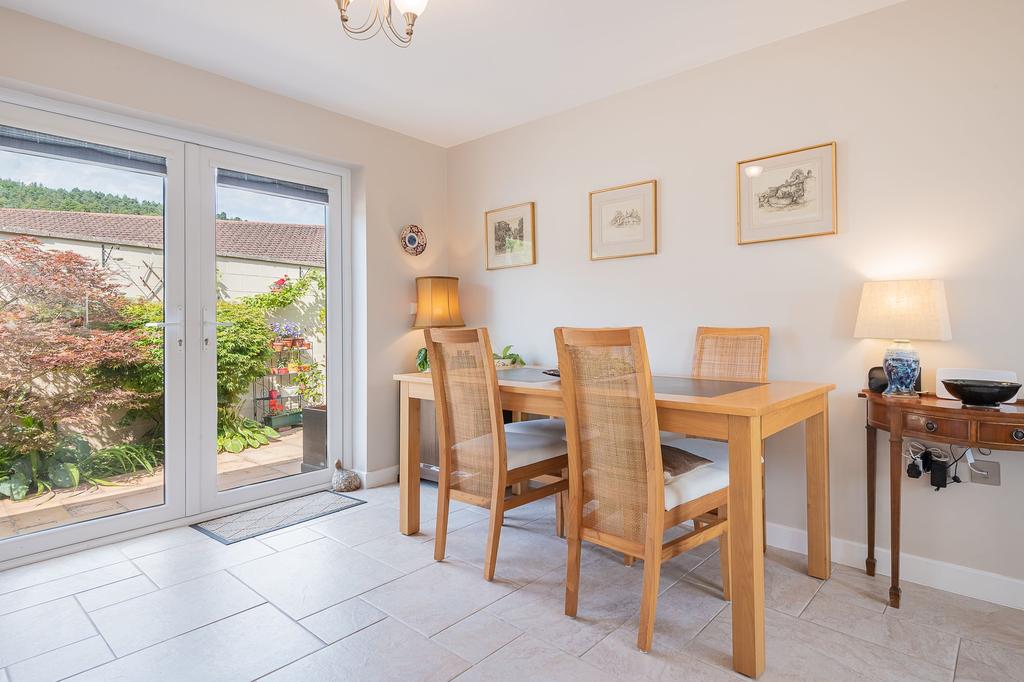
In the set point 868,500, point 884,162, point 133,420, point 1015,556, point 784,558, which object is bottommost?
point 784,558

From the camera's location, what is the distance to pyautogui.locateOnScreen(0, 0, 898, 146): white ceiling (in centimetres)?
230

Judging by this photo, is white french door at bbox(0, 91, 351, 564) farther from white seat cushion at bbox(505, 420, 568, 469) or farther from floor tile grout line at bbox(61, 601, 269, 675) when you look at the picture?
white seat cushion at bbox(505, 420, 568, 469)

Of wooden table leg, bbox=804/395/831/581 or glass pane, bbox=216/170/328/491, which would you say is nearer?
wooden table leg, bbox=804/395/831/581

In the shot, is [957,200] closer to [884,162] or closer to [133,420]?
[884,162]

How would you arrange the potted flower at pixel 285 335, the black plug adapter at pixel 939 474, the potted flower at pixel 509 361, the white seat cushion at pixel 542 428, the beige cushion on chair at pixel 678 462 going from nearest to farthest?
the beige cushion on chair at pixel 678 462, the black plug adapter at pixel 939 474, the white seat cushion at pixel 542 428, the potted flower at pixel 285 335, the potted flower at pixel 509 361

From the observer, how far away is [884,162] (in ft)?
7.53

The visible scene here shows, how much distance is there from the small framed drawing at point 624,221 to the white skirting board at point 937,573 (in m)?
1.66

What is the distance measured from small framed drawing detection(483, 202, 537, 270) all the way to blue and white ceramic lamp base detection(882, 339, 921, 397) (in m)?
2.07

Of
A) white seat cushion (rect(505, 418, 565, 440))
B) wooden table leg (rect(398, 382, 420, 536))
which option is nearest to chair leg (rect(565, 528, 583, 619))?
white seat cushion (rect(505, 418, 565, 440))

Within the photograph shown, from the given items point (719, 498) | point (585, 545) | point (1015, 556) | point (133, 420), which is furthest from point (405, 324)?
point (1015, 556)

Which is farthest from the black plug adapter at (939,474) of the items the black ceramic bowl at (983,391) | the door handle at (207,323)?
the door handle at (207,323)

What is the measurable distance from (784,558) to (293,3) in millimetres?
3233

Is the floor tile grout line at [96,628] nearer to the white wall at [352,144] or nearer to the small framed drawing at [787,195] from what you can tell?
the white wall at [352,144]

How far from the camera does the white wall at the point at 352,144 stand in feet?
7.92
